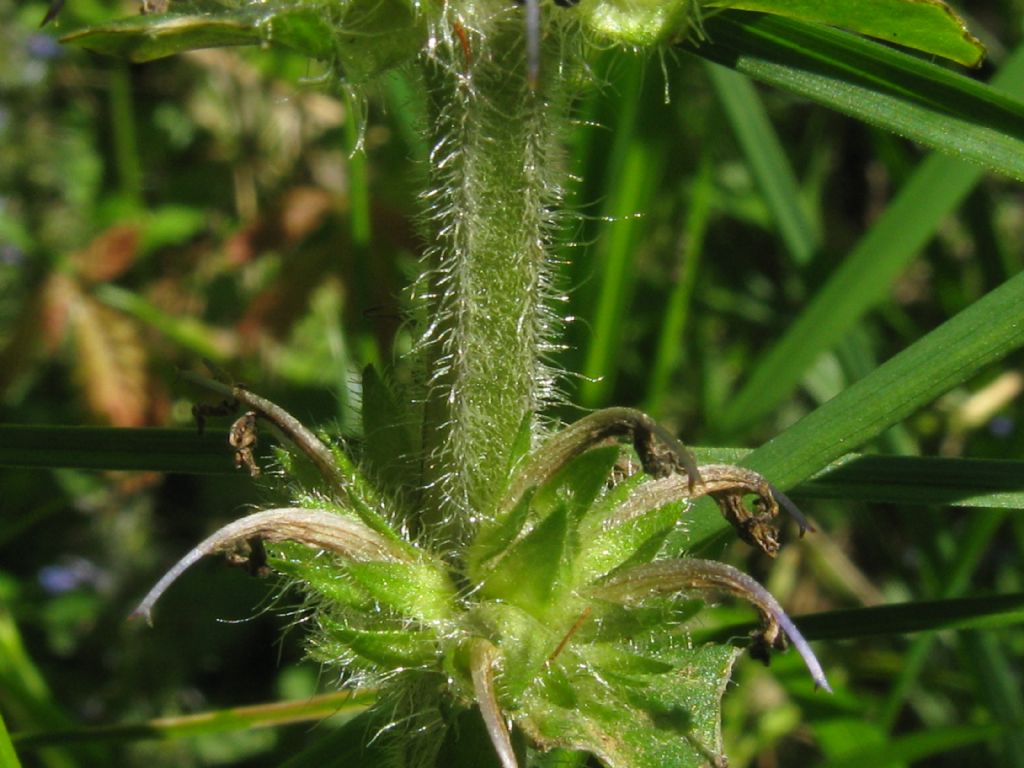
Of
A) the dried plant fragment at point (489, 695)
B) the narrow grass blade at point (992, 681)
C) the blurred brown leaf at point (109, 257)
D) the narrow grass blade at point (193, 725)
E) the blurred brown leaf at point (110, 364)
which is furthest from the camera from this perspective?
the blurred brown leaf at point (109, 257)

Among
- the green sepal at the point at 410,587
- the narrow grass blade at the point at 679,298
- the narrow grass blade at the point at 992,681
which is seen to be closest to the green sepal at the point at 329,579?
the green sepal at the point at 410,587

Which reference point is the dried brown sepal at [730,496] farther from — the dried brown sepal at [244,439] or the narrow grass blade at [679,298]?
the narrow grass blade at [679,298]

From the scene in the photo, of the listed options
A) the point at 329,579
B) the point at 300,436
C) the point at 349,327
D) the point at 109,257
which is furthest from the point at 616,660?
the point at 109,257

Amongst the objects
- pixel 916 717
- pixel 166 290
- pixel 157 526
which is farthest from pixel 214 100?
pixel 916 717

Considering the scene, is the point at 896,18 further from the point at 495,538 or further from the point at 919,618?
the point at 919,618

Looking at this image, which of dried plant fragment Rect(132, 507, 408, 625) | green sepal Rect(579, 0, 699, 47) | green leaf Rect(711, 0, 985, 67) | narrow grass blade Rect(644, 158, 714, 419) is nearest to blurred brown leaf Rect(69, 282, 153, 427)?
narrow grass blade Rect(644, 158, 714, 419)

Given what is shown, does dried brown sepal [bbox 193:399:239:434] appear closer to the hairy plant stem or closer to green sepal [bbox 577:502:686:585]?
the hairy plant stem
